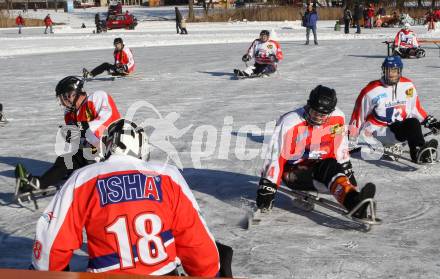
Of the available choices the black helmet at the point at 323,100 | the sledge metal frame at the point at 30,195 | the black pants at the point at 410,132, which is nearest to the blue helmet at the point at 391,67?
the black pants at the point at 410,132

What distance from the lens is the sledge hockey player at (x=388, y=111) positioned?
24.4 ft

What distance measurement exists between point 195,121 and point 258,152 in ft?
7.78

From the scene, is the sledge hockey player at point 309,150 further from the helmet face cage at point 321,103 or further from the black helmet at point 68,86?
the black helmet at point 68,86

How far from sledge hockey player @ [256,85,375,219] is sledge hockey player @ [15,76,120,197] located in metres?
1.77

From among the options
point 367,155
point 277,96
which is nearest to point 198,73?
point 277,96

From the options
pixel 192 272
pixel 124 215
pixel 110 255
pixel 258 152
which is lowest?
pixel 258 152

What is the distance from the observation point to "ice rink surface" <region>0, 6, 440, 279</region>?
459 cm

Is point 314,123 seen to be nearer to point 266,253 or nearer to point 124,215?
point 266,253

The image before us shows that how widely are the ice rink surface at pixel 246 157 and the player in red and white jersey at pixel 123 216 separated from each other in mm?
1587

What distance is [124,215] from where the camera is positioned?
270 centimetres

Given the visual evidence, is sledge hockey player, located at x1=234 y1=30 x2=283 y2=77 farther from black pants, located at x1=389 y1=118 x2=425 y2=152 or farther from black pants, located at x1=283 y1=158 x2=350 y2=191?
black pants, located at x1=283 y1=158 x2=350 y2=191

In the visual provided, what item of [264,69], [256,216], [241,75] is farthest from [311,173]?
[264,69]

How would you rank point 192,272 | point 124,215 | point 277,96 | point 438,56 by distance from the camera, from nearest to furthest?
point 124,215 → point 192,272 → point 277,96 → point 438,56

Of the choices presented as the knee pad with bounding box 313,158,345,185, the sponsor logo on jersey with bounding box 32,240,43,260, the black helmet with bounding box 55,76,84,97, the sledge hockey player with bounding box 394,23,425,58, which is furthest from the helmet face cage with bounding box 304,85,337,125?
the sledge hockey player with bounding box 394,23,425,58
